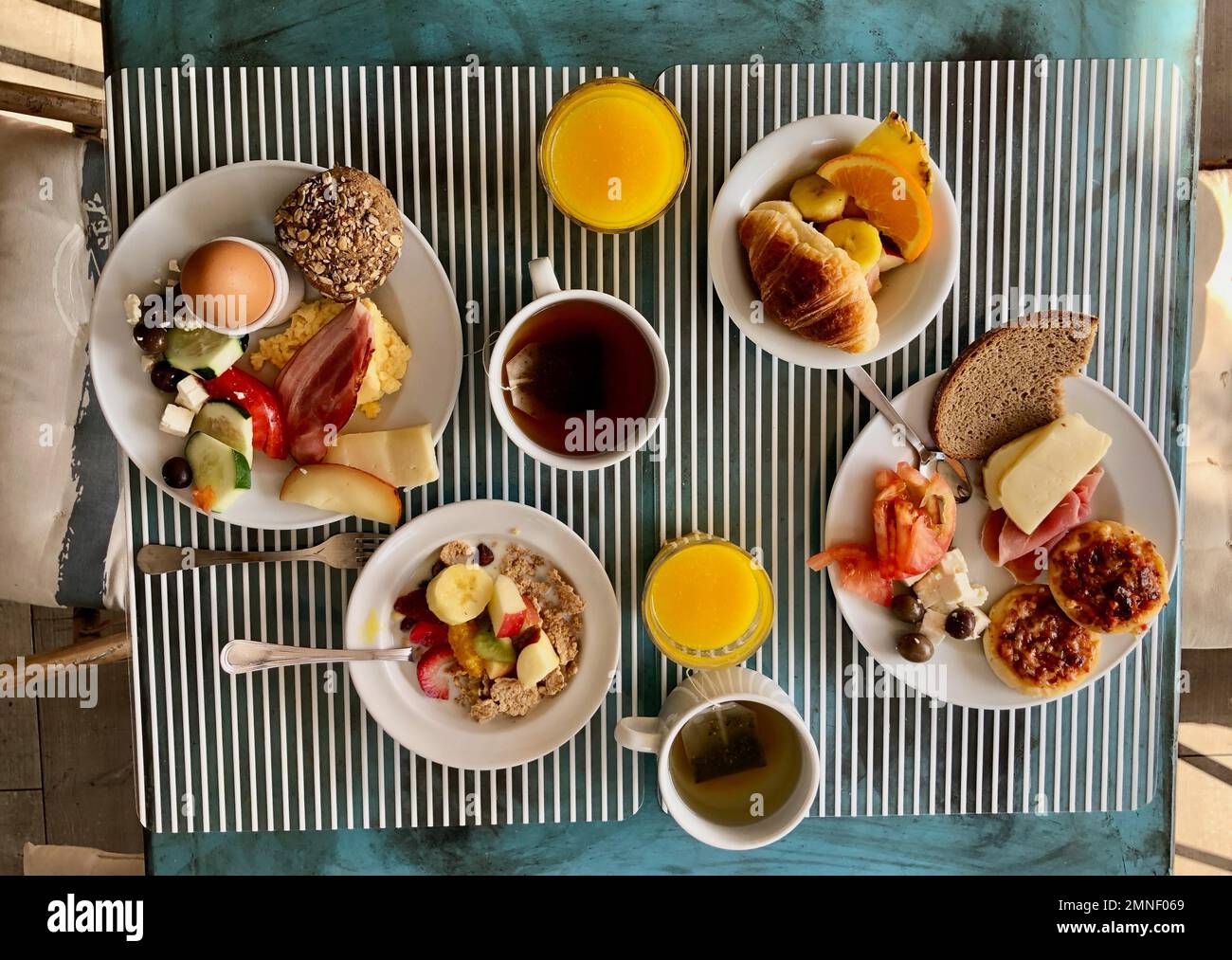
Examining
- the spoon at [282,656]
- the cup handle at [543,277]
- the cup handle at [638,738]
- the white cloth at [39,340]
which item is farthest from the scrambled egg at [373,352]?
the cup handle at [638,738]

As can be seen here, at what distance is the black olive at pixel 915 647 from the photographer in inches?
48.0

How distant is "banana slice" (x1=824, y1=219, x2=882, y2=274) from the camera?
1131 millimetres

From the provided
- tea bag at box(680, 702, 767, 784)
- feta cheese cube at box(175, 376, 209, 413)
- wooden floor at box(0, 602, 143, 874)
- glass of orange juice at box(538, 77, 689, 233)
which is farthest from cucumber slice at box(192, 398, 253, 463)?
wooden floor at box(0, 602, 143, 874)

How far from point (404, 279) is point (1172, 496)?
3.79ft

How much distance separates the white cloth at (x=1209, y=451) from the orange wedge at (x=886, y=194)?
0.70 m

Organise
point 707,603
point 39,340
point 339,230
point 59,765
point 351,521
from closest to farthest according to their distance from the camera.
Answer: point 339,230 < point 707,603 < point 351,521 < point 39,340 < point 59,765

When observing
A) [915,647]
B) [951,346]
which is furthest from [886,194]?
[915,647]

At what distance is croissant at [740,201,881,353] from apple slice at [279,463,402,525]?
60 centimetres

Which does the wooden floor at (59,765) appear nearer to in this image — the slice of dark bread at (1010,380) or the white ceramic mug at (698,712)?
the white ceramic mug at (698,712)

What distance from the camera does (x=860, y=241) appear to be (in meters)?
1.13

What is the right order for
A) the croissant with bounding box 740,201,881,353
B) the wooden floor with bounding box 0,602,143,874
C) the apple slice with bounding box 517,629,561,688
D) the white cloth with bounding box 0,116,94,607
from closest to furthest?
the croissant with bounding box 740,201,881,353
the apple slice with bounding box 517,629,561,688
the white cloth with bounding box 0,116,94,607
the wooden floor with bounding box 0,602,143,874

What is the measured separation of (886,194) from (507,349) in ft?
1.79

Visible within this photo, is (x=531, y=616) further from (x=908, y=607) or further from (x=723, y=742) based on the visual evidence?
(x=908, y=607)

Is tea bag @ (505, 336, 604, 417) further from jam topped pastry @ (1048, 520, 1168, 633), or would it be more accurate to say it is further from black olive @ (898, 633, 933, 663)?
jam topped pastry @ (1048, 520, 1168, 633)
